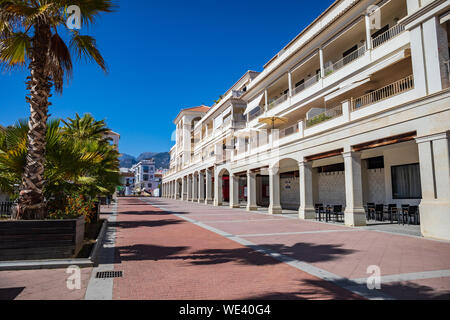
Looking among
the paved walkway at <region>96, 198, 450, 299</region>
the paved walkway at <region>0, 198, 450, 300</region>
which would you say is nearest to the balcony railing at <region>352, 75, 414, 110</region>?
the paved walkway at <region>96, 198, 450, 299</region>

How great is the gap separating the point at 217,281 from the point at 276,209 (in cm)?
1631

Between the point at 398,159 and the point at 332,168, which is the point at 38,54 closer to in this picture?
the point at 398,159

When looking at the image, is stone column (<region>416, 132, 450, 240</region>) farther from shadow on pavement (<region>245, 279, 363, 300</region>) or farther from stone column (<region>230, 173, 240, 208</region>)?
stone column (<region>230, 173, 240, 208</region>)

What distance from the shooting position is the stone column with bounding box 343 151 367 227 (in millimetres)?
13398

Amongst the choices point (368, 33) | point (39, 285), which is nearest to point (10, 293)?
point (39, 285)

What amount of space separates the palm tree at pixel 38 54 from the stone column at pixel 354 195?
11.3 metres

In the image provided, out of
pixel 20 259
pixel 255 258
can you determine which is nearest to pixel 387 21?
pixel 255 258

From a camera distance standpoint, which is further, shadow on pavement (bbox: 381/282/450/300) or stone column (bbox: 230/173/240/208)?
stone column (bbox: 230/173/240/208)

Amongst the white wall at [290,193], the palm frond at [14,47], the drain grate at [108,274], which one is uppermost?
the palm frond at [14,47]

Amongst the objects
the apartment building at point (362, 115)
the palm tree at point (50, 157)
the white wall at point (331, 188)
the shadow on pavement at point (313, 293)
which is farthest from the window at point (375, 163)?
the palm tree at point (50, 157)

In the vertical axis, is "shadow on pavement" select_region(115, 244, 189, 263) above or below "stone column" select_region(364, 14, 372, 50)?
below

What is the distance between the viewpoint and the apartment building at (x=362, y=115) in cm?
1002

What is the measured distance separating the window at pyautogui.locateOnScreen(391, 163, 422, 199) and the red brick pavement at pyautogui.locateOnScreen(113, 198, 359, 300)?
11.1 m

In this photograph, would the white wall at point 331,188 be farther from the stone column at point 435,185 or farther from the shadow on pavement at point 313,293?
the shadow on pavement at point 313,293
